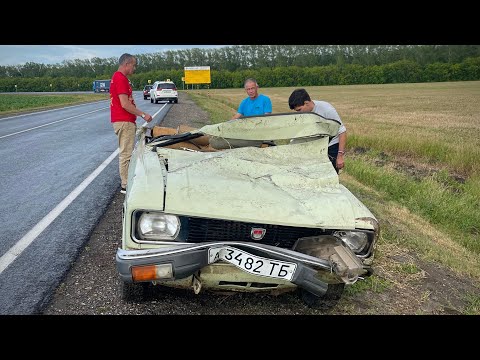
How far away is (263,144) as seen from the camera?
4.24m

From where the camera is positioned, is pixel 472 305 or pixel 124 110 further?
pixel 124 110

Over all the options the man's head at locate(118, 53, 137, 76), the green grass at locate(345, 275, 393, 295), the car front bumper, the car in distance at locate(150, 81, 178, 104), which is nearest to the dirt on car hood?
the car front bumper

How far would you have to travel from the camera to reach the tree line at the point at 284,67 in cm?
8106

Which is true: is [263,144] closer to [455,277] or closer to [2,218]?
[455,277]

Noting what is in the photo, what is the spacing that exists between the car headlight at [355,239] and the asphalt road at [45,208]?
2.09 meters

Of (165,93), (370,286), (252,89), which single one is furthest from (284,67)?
(370,286)

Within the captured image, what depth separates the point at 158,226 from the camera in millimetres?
2795

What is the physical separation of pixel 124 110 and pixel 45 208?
164 cm

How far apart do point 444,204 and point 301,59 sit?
9041 centimetres

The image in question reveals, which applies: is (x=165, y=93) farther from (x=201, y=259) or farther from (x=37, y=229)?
(x=201, y=259)

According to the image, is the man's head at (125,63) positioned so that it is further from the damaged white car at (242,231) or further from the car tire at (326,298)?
the car tire at (326,298)

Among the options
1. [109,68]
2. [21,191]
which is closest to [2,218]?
[21,191]

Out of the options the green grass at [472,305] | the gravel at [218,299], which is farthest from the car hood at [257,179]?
the green grass at [472,305]
